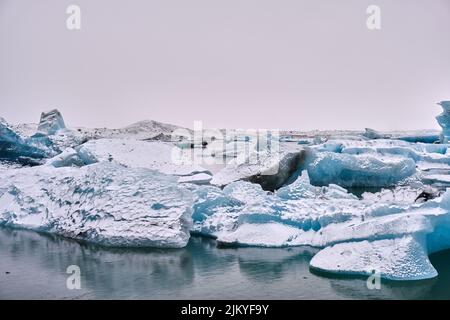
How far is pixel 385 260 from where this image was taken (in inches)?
168

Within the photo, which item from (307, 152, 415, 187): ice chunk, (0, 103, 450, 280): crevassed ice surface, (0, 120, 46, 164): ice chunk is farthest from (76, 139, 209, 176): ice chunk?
(307, 152, 415, 187): ice chunk

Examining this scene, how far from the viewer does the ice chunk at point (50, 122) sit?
1752 centimetres

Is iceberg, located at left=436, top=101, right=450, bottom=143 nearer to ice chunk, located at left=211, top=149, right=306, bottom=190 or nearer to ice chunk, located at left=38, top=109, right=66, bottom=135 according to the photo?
ice chunk, located at left=211, top=149, right=306, bottom=190

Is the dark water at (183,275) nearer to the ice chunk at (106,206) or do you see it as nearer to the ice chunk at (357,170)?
the ice chunk at (106,206)

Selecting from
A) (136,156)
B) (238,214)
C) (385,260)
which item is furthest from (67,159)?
(385,260)

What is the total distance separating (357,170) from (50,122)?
12.7m

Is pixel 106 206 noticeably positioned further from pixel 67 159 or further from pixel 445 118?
pixel 445 118

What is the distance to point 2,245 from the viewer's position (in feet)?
19.0

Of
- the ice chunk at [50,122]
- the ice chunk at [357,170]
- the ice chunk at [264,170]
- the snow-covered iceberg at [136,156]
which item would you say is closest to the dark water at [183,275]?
the ice chunk at [264,170]

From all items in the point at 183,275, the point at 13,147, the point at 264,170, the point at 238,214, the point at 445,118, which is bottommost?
the point at 183,275

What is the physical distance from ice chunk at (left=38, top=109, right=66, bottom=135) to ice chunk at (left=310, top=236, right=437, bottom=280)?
15.3m

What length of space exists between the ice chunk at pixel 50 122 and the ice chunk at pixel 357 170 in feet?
38.8
